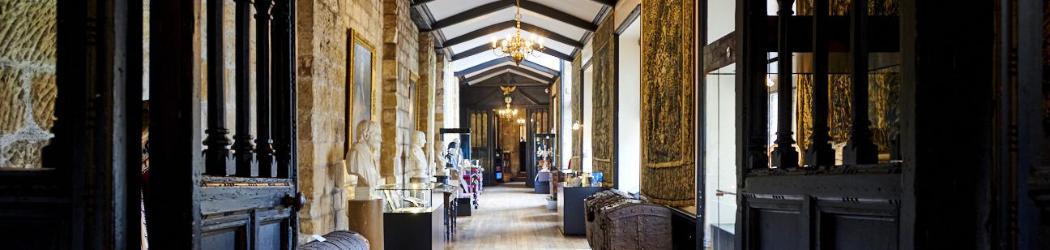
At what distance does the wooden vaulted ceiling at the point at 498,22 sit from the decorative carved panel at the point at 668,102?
3.19 metres

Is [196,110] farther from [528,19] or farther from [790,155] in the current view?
[528,19]

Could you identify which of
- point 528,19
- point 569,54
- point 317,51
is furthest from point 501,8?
point 317,51

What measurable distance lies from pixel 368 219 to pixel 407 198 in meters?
0.78

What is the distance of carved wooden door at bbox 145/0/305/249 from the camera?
6.72 ft

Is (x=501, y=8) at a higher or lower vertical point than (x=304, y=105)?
higher

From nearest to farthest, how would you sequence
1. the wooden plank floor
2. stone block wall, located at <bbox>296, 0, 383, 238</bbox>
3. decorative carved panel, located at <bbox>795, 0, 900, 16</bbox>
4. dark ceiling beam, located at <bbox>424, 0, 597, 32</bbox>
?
decorative carved panel, located at <bbox>795, 0, 900, 16</bbox>
stone block wall, located at <bbox>296, 0, 383, 238</bbox>
the wooden plank floor
dark ceiling beam, located at <bbox>424, 0, 597, 32</bbox>

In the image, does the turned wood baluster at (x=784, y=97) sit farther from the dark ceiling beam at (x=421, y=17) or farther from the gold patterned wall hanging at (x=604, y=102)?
the dark ceiling beam at (x=421, y=17)

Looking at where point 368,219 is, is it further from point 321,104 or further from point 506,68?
point 506,68

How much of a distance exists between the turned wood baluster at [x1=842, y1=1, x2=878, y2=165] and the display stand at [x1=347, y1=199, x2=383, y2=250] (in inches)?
212

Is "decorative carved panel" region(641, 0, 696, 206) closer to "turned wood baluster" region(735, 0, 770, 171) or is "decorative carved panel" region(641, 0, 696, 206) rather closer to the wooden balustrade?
"turned wood baluster" region(735, 0, 770, 171)

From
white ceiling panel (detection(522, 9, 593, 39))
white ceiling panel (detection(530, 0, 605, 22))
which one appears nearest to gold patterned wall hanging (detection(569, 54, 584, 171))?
white ceiling panel (detection(522, 9, 593, 39))

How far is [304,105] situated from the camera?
22.0 ft

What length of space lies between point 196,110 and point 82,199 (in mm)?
382

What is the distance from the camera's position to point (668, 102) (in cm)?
748
